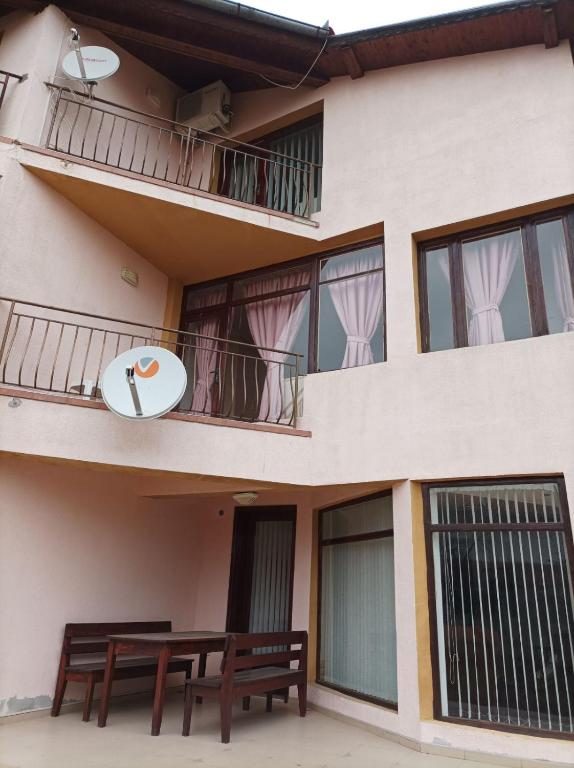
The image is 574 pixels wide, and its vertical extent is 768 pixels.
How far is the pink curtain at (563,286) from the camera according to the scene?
5.78 metres

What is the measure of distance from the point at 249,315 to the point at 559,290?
13.4 feet

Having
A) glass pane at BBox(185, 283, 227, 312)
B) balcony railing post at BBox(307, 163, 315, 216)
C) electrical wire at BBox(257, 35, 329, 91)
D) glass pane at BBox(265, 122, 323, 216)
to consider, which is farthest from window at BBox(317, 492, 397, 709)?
electrical wire at BBox(257, 35, 329, 91)

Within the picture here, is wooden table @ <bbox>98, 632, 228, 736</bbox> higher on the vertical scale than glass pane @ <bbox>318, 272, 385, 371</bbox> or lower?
lower

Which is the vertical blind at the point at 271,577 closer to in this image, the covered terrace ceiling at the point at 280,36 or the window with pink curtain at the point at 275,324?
the window with pink curtain at the point at 275,324

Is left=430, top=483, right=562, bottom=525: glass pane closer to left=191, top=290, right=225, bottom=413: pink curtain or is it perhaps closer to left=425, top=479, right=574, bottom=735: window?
left=425, top=479, right=574, bottom=735: window

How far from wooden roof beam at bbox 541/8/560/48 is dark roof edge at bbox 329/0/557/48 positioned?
69 mm

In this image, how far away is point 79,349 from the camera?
7094mm

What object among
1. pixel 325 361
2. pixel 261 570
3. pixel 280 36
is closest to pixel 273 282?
pixel 325 361

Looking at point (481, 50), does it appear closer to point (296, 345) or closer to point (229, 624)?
point (296, 345)

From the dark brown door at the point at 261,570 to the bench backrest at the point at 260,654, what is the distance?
35.4 inches

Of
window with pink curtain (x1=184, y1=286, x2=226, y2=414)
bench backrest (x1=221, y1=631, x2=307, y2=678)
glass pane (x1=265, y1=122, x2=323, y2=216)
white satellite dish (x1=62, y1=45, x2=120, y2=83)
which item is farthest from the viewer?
glass pane (x1=265, y1=122, x2=323, y2=216)

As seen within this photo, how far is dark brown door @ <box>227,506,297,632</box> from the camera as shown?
7.80 metres

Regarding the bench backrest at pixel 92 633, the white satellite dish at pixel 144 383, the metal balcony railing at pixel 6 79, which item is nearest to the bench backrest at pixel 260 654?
the bench backrest at pixel 92 633

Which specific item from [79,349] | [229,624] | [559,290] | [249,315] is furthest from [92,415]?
[559,290]
